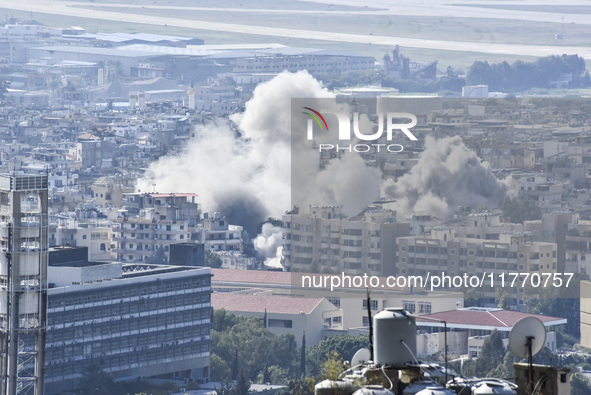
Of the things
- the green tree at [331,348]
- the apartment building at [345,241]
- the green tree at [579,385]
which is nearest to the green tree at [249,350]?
the green tree at [331,348]

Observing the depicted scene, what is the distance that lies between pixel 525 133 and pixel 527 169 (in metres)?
8.80

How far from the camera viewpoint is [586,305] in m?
57.7

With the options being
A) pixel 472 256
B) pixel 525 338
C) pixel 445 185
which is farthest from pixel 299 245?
pixel 525 338

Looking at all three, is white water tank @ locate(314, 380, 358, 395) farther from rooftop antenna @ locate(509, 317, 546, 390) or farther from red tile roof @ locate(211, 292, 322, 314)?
red tile roof @ locate(211, 292, 322, 314)

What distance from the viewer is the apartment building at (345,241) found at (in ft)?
247

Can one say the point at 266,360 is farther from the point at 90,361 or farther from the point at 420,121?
the point at 420,121

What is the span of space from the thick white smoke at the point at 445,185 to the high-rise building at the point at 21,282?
43.3 m

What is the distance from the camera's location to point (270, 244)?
3457 inches

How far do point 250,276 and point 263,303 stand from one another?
31.2 ft

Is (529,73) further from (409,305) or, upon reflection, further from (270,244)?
(409,305)

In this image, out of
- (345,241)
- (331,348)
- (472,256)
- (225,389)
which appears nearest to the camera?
(225,389)

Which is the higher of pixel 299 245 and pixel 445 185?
pixel 445 185

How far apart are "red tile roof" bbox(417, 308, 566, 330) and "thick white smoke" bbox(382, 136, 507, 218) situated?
17.1 metres

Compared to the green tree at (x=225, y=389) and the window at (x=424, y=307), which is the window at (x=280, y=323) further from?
the green tree at (x=225, y=389)
